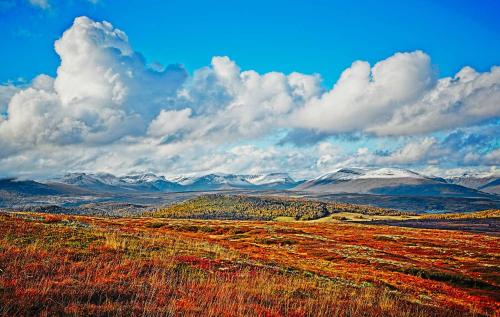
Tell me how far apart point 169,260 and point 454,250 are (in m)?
85.5

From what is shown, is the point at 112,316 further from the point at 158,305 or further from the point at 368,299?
the point at 368,299

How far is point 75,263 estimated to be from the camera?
19.5 meters

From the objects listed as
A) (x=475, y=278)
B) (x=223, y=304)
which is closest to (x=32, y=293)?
(x=223, y=304)

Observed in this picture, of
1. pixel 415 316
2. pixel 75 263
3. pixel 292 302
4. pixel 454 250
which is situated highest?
pixel 75 263

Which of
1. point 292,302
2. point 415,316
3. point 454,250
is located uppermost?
point 292,302

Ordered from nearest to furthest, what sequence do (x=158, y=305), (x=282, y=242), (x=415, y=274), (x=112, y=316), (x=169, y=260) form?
(x=112, y=316) → (x=158, y=305) → (x=169, y=260) → (x=415, y=274) → (x=282, y=242)

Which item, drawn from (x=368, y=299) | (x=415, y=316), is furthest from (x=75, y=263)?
(x=415, y=316)

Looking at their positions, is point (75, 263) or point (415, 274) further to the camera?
point (415, 274)

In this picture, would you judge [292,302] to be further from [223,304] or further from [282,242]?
[282,242]

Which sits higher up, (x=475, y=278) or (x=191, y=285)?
(x=191, y=285)

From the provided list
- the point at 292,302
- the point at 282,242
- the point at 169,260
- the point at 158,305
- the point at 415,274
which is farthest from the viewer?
the point at 282,242

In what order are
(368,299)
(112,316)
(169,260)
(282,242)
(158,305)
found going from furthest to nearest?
(282,242) → (169,260) → (368,299) → (158,305) → (112,316)

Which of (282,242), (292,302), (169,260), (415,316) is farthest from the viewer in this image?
(282,242)

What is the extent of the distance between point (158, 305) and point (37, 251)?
1172 cm
